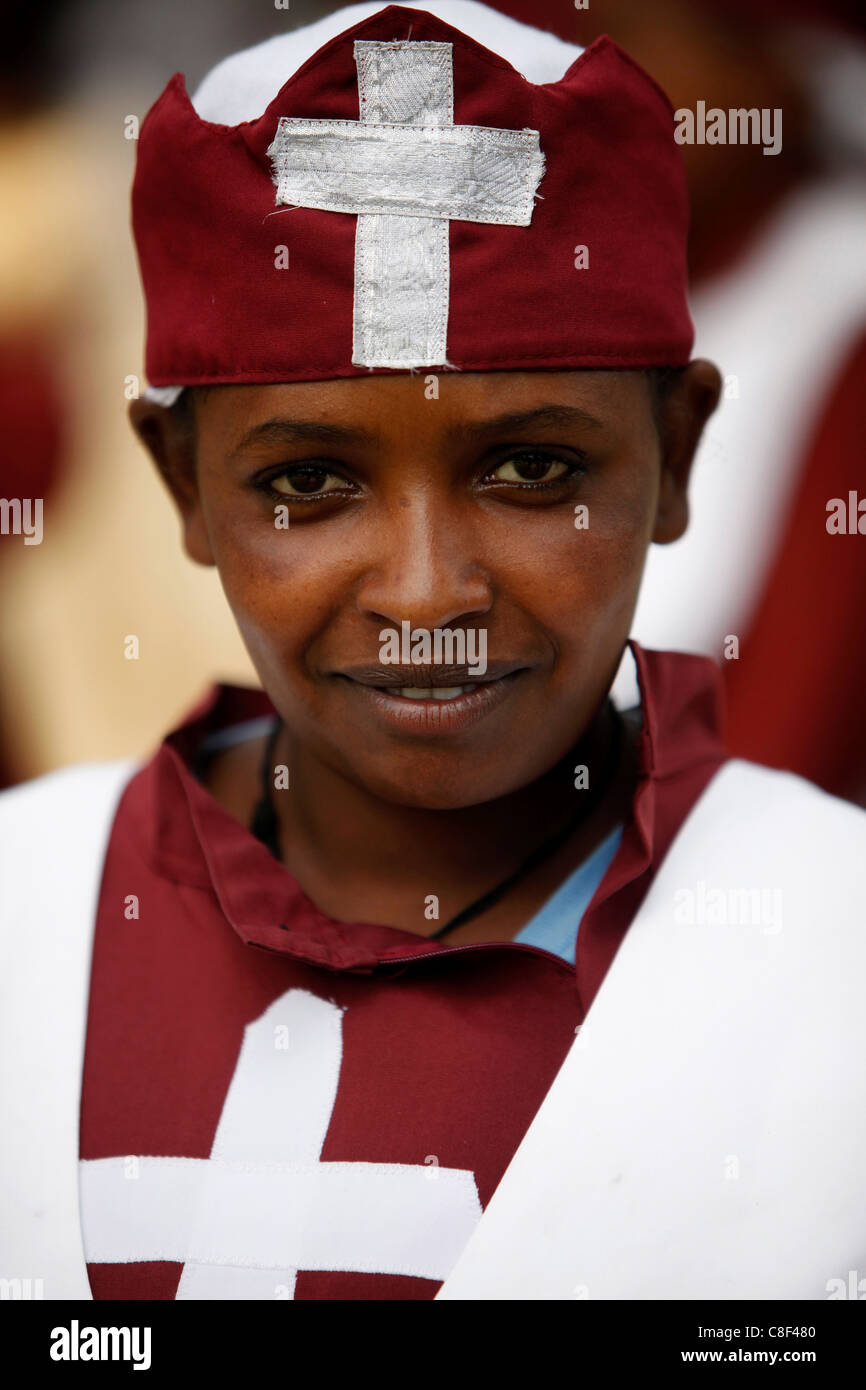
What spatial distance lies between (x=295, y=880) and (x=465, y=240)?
0.70 metres

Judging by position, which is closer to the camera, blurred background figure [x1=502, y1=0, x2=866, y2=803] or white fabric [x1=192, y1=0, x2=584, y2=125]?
white fabric [x1=192, y1=0, x2=584, y2=125]

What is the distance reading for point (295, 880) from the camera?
1.54 metres

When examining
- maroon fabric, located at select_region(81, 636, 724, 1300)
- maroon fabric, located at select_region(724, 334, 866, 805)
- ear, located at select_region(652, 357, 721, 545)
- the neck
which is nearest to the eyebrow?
ear, located at select_region(652, 357, 721, 545)

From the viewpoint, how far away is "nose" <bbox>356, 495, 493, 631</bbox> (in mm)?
1271

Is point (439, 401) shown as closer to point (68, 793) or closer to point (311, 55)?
point (311, 55)

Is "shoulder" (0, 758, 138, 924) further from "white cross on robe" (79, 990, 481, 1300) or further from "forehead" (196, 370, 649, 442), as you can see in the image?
"forehead" (196, 370, 649, 442)

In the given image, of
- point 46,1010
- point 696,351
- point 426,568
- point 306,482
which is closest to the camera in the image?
point 426,568

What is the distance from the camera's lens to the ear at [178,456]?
5.10 ft

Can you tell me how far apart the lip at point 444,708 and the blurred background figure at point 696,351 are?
125 cm

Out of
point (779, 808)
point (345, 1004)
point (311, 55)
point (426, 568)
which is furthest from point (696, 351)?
point (345, 1004)

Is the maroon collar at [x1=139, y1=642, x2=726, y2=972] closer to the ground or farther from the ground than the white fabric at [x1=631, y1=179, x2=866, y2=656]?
closer to the ground

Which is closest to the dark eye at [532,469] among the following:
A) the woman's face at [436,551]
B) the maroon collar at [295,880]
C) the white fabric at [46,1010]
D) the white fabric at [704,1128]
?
the woman's face at [436,551]

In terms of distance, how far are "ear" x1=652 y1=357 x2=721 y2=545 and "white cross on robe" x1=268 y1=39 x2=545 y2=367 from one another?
1.02 ft

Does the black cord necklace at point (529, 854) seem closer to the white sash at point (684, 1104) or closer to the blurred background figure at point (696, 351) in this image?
the white sash at point (684, 1104)
